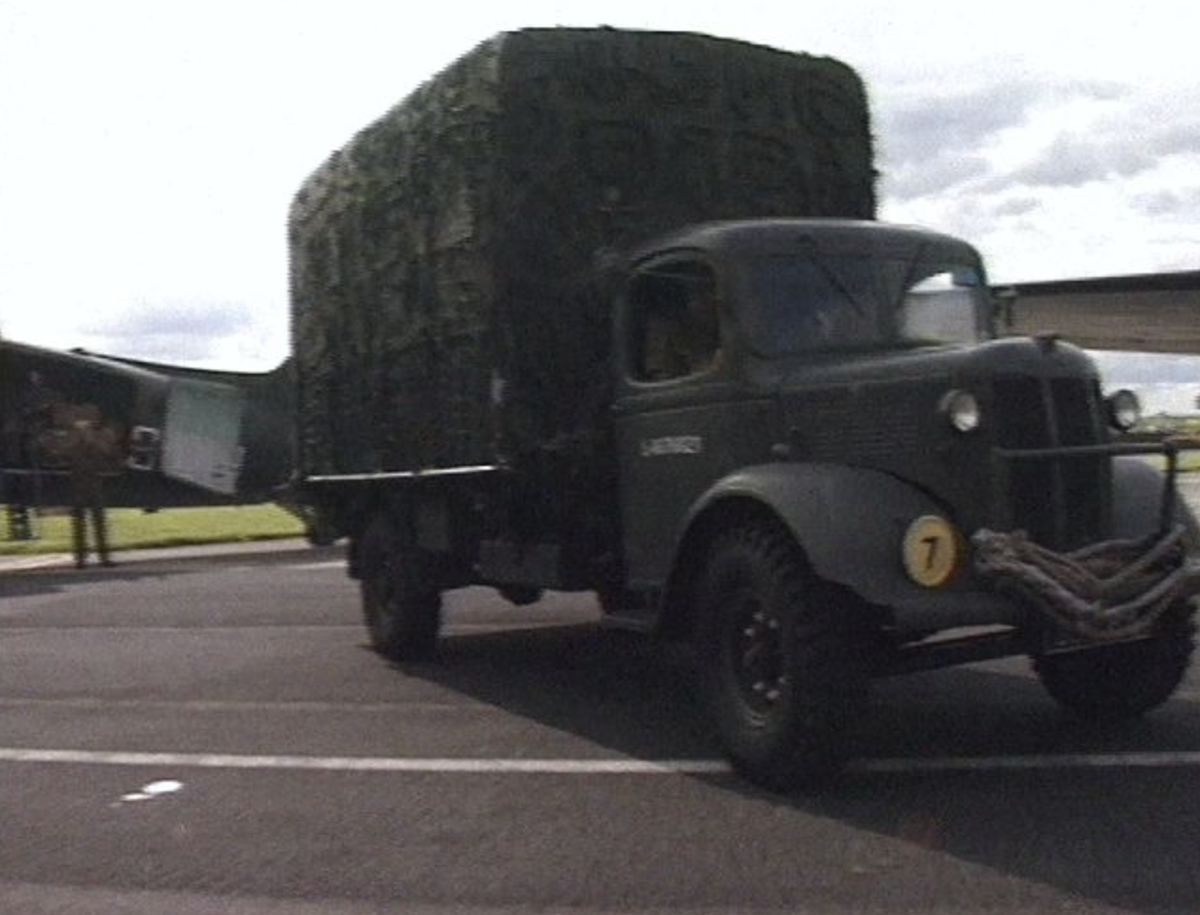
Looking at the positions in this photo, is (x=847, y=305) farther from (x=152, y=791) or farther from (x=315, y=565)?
(x=315, y=565)

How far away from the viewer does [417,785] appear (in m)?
7.39

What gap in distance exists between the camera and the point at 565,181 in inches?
352

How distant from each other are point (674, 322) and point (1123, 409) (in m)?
2.06

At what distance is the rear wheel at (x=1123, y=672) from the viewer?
7676mm

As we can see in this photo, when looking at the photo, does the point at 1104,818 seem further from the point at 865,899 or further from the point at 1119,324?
the point at 1119,324

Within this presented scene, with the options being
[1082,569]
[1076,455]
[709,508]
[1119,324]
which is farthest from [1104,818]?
[1119,324]

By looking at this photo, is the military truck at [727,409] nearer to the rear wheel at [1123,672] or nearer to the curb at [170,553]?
the rear wheel at [1123,672]

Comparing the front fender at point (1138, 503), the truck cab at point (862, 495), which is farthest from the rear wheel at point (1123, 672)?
the front fender at point (1138, 503)

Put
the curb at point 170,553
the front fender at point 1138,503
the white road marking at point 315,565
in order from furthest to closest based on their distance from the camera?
1. the curb at point 170,553
2. the white road marking at point 315,565
3. the front fender at point 1138,503

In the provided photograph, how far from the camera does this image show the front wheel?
6.66m

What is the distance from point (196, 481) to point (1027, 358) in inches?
972

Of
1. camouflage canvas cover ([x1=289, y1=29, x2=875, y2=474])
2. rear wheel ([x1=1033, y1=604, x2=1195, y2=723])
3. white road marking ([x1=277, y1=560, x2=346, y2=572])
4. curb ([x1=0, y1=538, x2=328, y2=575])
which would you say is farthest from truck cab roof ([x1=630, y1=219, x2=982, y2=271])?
curb ([x1=0, y1=538, x2=328, y2=575])

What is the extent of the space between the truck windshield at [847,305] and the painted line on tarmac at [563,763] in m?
1.85

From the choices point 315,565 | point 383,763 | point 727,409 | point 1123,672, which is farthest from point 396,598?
point 315,565
